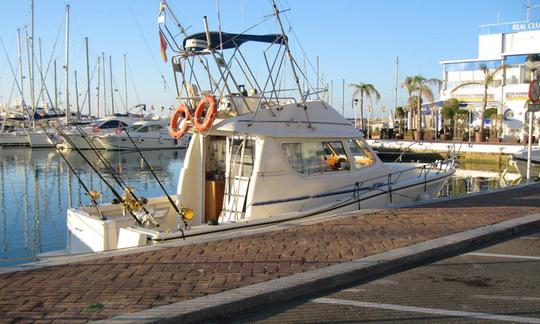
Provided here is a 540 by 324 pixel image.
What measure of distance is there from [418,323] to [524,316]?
1.07 meters

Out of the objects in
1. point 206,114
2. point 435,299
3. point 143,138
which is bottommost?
point 435,299

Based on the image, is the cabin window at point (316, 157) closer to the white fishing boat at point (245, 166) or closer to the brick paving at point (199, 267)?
the white fishing boat at point (245, 166)

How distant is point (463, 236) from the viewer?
802 centimetres

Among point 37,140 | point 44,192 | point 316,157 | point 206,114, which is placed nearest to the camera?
point 206,114

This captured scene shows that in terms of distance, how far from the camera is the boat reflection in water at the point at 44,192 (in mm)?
13991

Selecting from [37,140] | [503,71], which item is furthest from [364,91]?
[37,140]

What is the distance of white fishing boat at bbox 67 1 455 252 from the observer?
1000cm

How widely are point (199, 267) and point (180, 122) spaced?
16.8 feet

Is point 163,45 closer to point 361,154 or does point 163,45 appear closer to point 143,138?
point 361,154

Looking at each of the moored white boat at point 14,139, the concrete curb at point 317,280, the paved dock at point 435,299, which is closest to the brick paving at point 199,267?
the concrete curb at point 317,280

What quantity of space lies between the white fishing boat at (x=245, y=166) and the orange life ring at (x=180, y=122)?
0.07 ft

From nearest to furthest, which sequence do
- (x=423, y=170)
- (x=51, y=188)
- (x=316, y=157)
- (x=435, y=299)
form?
(x=435, y=299)
(x=316, y=157)
(x=423, y=170)
(x=51, y=188)

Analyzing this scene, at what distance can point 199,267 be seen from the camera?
253 inches

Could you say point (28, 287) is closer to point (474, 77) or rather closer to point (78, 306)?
point (78, 306)
